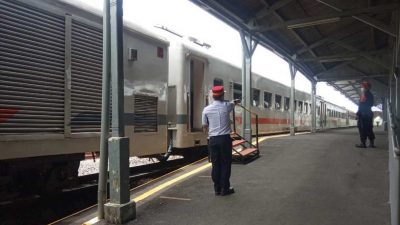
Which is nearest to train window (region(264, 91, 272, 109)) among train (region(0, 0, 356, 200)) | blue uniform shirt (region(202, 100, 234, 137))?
train (region(0, 0, 356, 200))

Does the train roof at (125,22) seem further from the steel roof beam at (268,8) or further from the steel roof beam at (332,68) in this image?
the steel roof beam at (332,68)

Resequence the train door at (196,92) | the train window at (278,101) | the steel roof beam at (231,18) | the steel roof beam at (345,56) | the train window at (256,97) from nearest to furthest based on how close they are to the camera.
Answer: the steel roof beam at (231,18), the train door at (196,92), the train window at (256,97), the steel roof beam at (345,56), the train window at (278,101)

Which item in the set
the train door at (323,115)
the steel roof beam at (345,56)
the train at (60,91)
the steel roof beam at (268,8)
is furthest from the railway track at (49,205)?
the train door at (323,115)

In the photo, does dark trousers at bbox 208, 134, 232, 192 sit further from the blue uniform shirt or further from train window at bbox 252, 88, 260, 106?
train window at bbox 252, 88, 260, 106

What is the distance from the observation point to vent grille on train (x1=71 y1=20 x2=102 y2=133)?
5922 millimetres

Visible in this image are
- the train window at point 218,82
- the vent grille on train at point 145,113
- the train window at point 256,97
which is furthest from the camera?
the train window at point 256,97

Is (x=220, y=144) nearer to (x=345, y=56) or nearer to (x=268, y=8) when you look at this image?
(x=268, y=8)

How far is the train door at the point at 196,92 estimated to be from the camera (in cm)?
1062

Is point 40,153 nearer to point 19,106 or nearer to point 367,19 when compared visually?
point 19,106

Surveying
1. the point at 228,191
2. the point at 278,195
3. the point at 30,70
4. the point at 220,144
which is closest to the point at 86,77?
the point at 30,70

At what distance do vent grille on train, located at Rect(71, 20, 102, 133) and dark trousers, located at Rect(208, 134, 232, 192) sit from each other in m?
1.97

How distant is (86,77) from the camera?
6176 mm

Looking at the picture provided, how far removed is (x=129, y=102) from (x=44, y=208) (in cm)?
226

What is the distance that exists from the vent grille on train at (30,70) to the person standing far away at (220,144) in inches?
86.9
